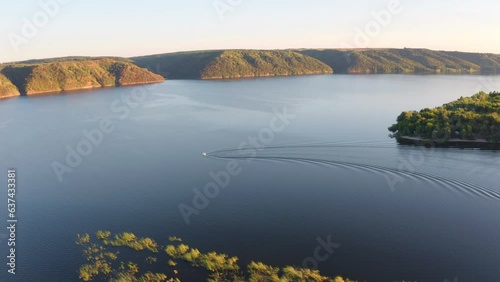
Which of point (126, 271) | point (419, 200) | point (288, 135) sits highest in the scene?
point (288, 135)

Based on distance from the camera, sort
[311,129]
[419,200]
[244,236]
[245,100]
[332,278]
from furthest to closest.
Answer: [245,100], [311,129], [419,200], [244,236], [332,278]

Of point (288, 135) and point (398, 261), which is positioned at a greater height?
point (288, 135)

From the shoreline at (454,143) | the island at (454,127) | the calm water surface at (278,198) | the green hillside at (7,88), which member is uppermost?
the green hillside at (7,88)

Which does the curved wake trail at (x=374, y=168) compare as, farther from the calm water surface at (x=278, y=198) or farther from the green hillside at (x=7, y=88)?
the green hillside at (x=7, y=88)

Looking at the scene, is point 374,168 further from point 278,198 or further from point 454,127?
point 454,127

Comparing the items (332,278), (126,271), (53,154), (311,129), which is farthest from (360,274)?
(53,154)

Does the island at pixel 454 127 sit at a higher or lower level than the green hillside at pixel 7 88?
lower

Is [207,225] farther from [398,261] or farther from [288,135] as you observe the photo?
[288,135]

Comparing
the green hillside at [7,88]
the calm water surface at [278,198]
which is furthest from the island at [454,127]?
the green hillside at [7,88]
